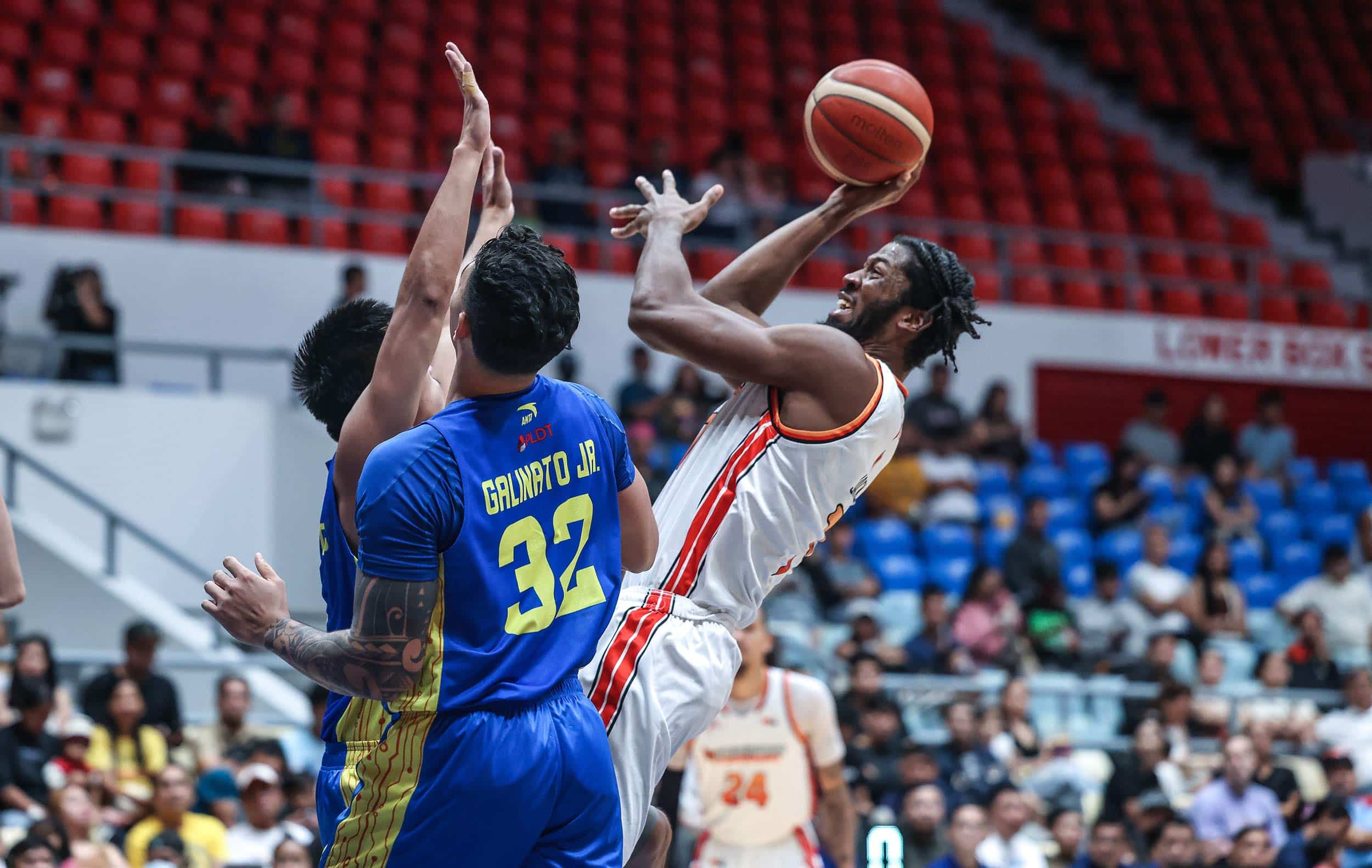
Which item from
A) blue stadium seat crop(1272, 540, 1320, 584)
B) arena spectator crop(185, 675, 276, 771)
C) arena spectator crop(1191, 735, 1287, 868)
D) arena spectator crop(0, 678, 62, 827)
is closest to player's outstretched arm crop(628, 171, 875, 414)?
arena spectator crop(0, 678, 62, 827)

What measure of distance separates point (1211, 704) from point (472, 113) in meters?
8.88

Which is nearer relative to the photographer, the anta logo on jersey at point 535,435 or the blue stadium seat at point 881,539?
the anta logo on jersey at point 535,435

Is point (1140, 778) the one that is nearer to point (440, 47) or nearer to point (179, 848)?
point (179, 848)

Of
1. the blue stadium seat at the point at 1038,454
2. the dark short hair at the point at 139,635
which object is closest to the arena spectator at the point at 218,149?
the dark short hair at the point at 139,635

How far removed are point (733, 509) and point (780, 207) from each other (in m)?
11.1

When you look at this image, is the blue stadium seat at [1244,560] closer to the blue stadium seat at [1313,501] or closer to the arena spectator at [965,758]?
the blue stadium seat at [1313,501]

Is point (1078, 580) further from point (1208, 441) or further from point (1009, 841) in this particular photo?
point (1009, 841)

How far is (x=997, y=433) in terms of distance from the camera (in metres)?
14.3

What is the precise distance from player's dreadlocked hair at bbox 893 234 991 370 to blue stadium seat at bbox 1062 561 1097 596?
31.3 feet

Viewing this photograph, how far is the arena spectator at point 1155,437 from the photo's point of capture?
1541 cm

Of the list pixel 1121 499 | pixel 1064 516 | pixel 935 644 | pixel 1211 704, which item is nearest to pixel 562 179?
pixel 1064 516

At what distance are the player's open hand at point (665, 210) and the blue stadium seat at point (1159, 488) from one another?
1084cm

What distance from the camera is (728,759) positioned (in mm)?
7363

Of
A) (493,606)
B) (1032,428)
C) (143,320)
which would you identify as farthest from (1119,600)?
(493,606)
